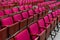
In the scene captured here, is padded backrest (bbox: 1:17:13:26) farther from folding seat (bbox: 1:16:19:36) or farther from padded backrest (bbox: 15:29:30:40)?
padded backrest (bbox: 15:29:30:40)

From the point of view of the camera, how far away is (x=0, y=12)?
197 inches

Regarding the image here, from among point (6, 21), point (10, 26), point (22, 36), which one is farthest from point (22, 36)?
point (6, 21)

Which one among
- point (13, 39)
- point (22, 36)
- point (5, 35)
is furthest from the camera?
point (5, 35)

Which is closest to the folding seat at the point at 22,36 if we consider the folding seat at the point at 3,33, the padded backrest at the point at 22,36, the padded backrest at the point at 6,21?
the padded backrest at the point at 22,36

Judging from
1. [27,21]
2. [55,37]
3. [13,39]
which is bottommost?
[55,37]

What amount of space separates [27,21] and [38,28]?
3.14ft

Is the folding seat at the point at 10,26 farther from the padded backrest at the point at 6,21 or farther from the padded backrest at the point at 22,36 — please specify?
the padded backrest at the point at 22,36

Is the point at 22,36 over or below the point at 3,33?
over

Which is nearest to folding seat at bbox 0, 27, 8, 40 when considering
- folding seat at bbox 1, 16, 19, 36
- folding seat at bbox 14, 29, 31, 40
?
folding seat at bbox 1, 16, 19, 36

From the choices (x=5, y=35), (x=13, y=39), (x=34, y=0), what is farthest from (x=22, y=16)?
(x=34, y=0)

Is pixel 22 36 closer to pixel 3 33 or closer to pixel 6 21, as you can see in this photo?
pixel 3 33

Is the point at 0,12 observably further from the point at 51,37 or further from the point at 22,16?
the point at 51,37

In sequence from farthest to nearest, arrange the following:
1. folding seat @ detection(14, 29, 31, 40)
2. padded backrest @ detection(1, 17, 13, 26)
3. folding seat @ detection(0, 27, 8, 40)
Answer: padded backrest @ detection(1, 17, 13, 26), folding seat @ detection(0, 27, 8, 40), folding seat @ detection(14, 29, 31, 40)

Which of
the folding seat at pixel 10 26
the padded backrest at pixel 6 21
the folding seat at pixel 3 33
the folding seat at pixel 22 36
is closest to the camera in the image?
the folding seat at pixel 22 36
